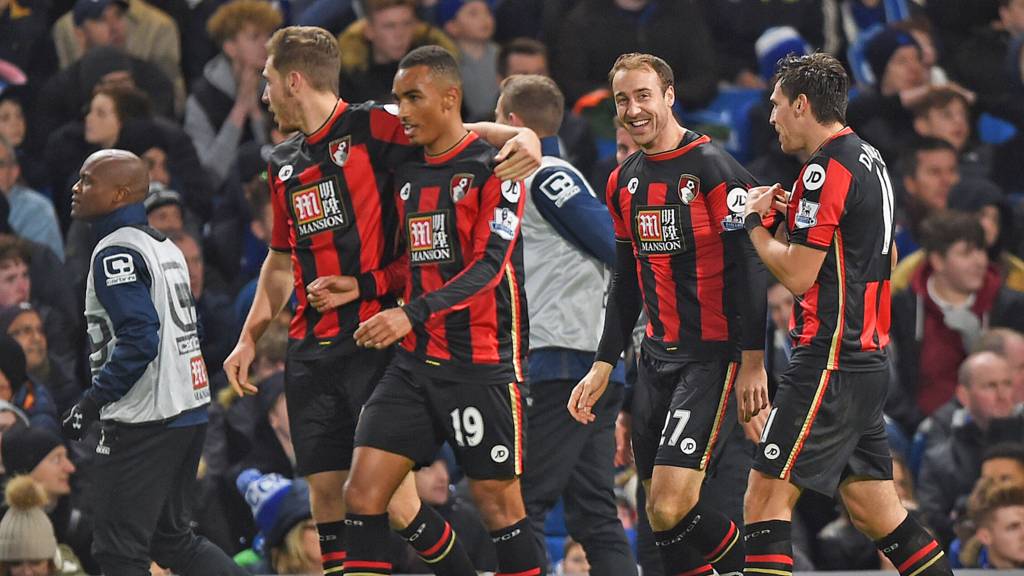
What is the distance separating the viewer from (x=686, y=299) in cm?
659

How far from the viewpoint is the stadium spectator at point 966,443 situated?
31.1 feet

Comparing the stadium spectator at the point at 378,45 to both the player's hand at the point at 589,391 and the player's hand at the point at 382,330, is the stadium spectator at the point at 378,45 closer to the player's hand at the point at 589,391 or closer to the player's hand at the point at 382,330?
the player's hand at the point at 589,391

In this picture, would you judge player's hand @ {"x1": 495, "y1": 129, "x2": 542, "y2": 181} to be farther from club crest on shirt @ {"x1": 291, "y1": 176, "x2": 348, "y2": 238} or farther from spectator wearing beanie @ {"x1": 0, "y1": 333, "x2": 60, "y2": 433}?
spectator wearing beanie @ {"x1": 0, "y1": 333, "x2": 60, "y2": 433}

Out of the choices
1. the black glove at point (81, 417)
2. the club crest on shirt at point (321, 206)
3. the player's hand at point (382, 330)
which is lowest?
the black glove at point (81, 417)

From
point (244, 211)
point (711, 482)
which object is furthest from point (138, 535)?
point (244, 211)

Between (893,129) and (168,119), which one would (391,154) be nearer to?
(168,119)

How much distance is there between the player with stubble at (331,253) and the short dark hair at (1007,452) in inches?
141

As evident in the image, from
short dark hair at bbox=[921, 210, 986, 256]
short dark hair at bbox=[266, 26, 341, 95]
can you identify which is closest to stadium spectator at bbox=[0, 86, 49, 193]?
short dark hair at bbox=[266, 26, 341, 95]

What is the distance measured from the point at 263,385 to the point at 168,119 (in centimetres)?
248

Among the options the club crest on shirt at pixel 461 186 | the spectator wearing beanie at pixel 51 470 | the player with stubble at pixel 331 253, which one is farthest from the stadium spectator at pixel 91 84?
the club crest on shirt at pixel 461 186

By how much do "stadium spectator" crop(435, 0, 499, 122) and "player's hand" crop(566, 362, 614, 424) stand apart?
509cm

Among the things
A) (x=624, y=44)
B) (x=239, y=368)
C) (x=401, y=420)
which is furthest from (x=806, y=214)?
(x=624, y=44)

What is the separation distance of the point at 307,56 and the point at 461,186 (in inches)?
31.0

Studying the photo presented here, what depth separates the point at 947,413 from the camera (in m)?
9.78
